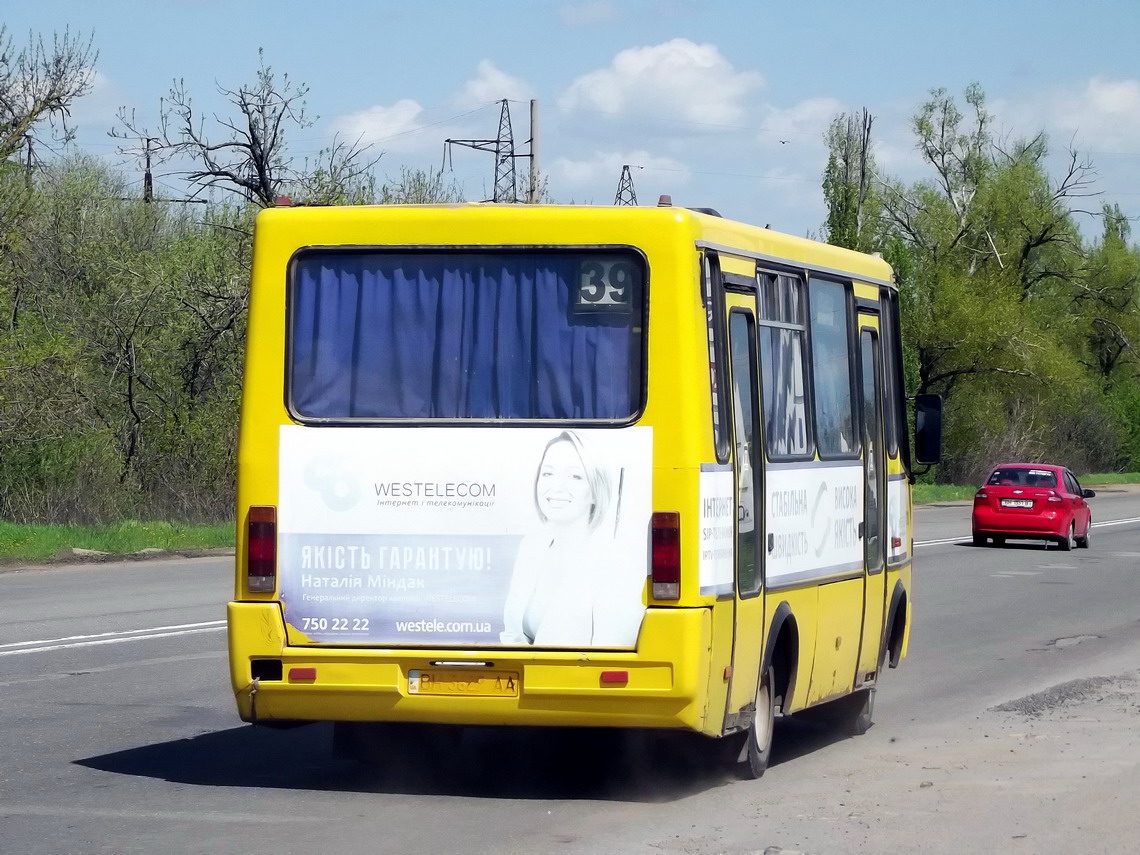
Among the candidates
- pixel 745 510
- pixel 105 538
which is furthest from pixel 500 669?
pixel 105 538

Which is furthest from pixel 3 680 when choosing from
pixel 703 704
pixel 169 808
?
pixel 703 704

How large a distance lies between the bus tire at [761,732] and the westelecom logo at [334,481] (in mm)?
2204

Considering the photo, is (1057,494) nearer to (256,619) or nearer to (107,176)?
(256,619)

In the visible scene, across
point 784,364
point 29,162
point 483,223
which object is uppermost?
point 29,162

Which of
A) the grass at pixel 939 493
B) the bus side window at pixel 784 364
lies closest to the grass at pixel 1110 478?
the grass at pixel 939 493

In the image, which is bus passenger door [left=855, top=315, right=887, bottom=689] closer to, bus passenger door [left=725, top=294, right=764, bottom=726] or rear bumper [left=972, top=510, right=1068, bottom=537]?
bus passenger door [left=725, top=294, right=764, bottom=726]

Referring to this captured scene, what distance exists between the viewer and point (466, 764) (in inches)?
374

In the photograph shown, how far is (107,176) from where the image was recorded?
175 ft

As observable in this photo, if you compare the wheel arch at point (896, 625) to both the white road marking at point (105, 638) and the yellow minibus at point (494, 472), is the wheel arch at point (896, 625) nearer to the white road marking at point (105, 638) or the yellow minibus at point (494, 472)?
the yellow minibus at point (494, 472)

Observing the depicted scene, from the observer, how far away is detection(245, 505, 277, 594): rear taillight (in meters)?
8.27

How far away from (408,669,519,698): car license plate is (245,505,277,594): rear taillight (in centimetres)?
77

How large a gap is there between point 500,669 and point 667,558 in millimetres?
885

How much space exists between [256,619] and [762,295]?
2.96 m

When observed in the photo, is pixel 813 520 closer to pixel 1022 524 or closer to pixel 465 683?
pixel 465 683
